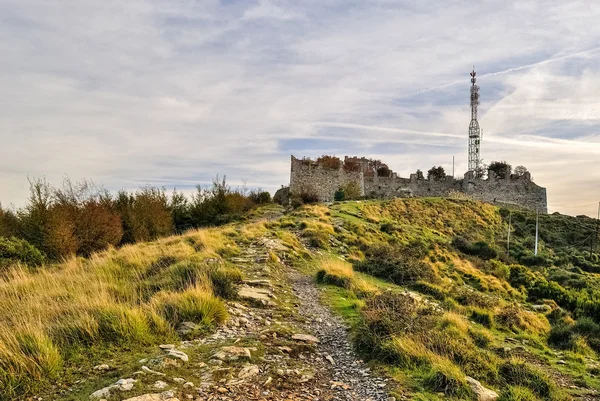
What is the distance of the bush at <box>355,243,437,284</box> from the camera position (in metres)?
16.0

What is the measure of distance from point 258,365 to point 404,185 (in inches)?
2068

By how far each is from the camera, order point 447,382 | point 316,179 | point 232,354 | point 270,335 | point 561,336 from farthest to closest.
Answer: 1. point 316,179
2. point 561,336
3. point 270,335
4. point 232,354
5. point 447,382

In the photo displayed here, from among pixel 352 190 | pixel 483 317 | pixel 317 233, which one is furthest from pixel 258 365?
pixel 352 190

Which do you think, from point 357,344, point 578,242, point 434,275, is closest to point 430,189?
point 578,242

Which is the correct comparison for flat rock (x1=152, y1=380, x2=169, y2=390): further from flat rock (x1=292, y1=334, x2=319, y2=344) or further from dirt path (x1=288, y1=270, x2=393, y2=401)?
flat rock (x1=292, y1=334, x2=319, y2=344)

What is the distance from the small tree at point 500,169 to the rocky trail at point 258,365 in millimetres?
61123

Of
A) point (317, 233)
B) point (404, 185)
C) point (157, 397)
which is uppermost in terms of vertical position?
point (404, 185)

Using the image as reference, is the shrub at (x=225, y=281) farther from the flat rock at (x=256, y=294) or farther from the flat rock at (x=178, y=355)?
the flat rock at (x=178, y=355)

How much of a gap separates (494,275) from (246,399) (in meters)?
21.1

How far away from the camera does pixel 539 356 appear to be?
998 centimetres

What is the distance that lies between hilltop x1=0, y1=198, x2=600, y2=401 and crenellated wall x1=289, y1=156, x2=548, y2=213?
31140 millimetres

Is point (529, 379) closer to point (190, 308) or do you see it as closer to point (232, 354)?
point (232, 354)

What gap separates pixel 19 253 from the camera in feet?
60.7

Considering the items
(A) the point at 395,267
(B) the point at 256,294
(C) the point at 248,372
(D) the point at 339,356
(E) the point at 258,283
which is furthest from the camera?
(A) the point at 395,267
